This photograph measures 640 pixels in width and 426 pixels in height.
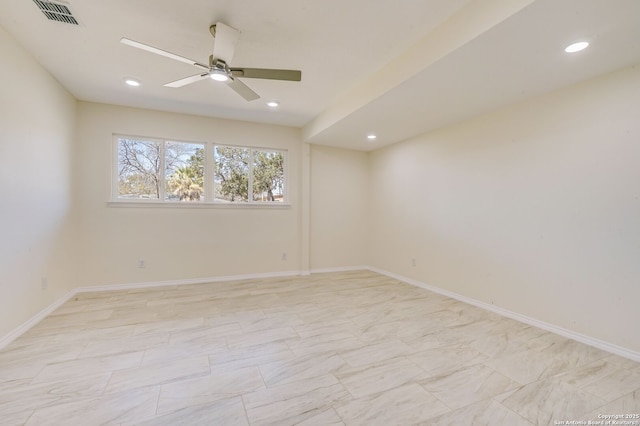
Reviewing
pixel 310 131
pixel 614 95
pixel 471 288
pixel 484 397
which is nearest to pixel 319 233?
pixel 310 131

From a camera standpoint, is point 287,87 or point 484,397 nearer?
point 484,397

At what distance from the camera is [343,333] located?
8.70 ft

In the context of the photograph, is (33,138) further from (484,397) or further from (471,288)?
(471,288)

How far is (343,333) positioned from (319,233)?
2701 mm

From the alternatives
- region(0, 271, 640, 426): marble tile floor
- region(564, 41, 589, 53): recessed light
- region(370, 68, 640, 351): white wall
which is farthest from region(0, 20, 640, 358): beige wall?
region(564, 41, 589, 53): recessed light

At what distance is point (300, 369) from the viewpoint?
6.73 ft

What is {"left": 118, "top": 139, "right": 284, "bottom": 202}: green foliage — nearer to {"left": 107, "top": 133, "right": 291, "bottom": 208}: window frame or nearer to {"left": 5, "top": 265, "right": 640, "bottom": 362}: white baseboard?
{"left": 107, "top": 133, "right": 291, "bottom": 208}: window frame

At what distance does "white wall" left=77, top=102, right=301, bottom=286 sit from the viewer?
153 inches

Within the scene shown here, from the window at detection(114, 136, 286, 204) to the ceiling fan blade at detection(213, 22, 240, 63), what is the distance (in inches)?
97.4

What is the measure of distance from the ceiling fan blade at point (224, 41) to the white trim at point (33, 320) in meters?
2.91

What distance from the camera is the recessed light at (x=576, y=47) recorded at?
1.97 m

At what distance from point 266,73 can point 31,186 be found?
2566mm

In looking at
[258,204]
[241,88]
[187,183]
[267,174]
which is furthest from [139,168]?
[241,88]

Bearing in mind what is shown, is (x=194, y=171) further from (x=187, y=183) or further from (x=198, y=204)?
(x=198, y=204)
